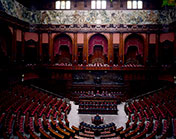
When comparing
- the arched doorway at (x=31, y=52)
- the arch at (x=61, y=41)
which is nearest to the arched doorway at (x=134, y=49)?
the arch at (x=61, y=41)

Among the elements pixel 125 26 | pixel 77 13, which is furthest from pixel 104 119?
pixel 77 13

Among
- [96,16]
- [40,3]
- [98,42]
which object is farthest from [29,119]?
[40,3]

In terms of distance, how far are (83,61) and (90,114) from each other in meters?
5.96

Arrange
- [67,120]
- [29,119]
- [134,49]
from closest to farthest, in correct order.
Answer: [29,119]
[67,120]
[134,49]

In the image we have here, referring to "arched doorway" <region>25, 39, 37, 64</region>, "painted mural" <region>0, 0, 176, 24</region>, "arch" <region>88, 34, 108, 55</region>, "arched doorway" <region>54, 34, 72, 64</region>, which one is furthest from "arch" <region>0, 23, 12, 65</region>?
"arch" <region>88, 34, 108, 55</region>

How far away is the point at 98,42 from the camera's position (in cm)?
1653

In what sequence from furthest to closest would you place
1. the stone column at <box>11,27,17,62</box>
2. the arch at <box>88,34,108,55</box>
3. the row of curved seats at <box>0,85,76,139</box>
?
the arch at <box>88,34,108,55</box> < the stone column at <box>11,27,17,62</box> < the row of curved seats at <box>0,85,76,139</box>

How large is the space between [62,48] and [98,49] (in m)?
3.75

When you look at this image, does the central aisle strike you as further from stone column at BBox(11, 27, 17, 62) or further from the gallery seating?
stone column at BBox(11, 27, 17, 62)

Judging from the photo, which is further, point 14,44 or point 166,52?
point 166,52

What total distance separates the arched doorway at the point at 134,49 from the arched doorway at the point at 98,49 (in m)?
2.19

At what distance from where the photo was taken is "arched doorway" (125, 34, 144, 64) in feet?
53.4

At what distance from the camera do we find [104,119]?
10.4m

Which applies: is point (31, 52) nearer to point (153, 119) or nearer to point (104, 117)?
point (104, 117)
